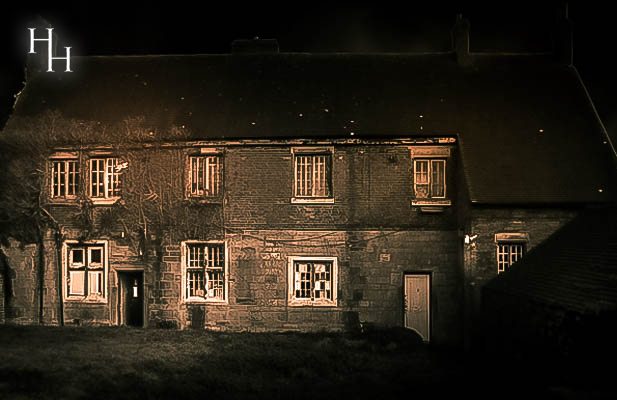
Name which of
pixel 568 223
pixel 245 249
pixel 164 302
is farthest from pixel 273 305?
pixel 568 223

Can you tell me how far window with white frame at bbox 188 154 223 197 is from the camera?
1872 cm

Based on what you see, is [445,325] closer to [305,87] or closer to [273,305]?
[273,305]

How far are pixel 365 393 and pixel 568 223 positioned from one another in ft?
32.7

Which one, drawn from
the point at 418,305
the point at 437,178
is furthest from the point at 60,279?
the point at 437,178

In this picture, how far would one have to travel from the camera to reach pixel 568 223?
55.6ft

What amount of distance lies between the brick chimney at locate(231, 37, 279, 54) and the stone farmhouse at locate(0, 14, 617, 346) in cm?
419

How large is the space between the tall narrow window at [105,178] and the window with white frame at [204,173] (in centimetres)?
259

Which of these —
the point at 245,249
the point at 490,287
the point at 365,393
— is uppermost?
the point at 245,249

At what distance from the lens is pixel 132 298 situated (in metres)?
19.0

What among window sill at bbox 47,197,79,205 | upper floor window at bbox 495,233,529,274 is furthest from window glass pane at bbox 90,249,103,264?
upper floor window at bbox 495,233,529,274

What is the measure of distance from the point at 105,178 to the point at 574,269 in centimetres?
1511

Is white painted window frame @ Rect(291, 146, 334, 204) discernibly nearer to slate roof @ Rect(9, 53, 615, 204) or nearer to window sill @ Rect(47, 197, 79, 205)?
slate roof @ Rect(9, 53, 615, 204)

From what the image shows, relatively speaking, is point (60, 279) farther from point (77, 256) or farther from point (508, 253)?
point (508, 253)

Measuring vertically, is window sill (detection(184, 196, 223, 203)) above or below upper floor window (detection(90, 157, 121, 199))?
below
